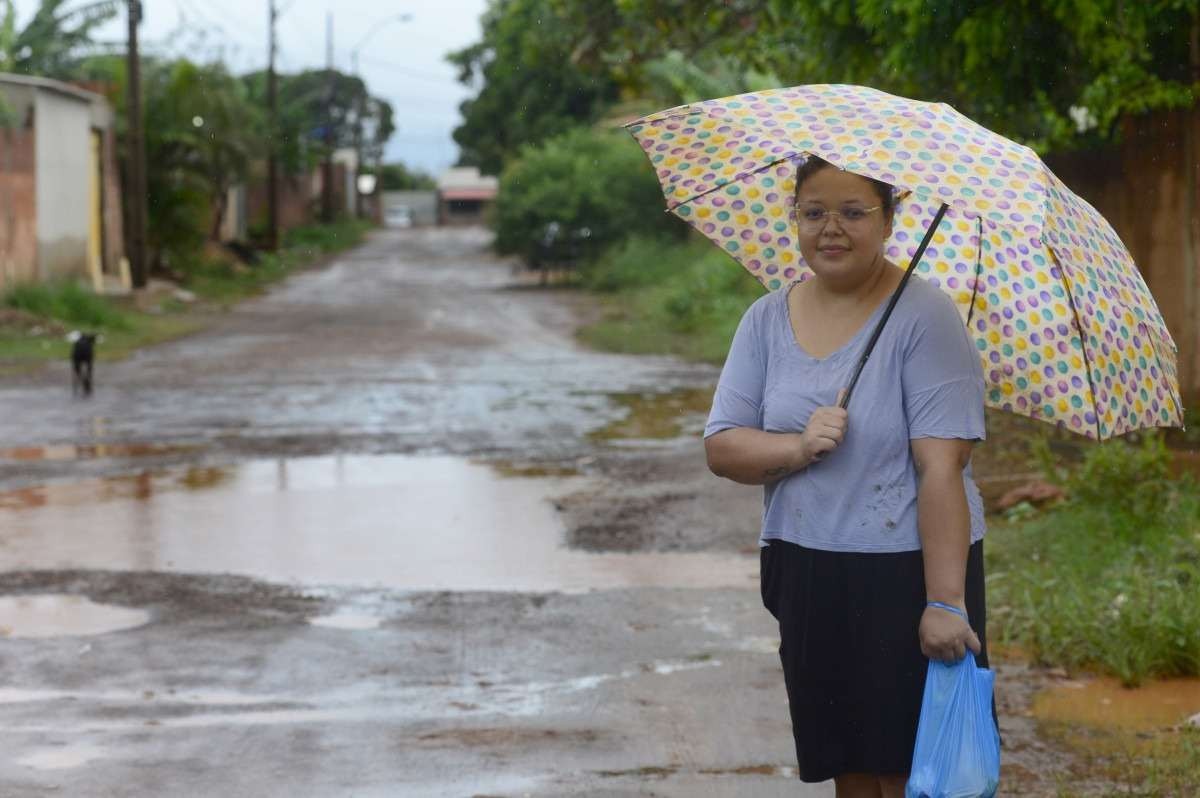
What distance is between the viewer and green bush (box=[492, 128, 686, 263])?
123 ft

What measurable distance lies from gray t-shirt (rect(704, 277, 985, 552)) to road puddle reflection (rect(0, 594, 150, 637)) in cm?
449

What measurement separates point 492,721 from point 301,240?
168ft

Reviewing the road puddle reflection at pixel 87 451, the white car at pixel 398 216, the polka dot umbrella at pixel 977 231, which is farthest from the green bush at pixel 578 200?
the white car at pixel 398 216

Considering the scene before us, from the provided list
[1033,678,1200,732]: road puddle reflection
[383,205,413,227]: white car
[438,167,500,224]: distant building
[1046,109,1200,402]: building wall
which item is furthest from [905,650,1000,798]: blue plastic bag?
[438,167,500,224]: distant building

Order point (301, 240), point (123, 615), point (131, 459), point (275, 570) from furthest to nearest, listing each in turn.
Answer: point (301, 240) < point (131, 459) < point (275, 570) < point (123, 615)

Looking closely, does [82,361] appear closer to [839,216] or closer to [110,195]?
[839,216]

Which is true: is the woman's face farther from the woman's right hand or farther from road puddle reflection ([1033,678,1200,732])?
road puddle reflection ([1033,678,1200,732])

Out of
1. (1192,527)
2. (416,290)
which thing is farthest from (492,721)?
(416,290)

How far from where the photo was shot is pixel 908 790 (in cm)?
333

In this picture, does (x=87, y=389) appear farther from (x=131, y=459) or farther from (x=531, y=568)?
(x=531, y=568)

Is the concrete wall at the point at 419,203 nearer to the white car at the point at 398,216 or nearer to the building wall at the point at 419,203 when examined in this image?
the building wall at the point at 419,203

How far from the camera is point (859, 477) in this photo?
3.39 m

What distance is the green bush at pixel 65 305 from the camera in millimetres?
23547

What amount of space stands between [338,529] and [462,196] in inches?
3381
